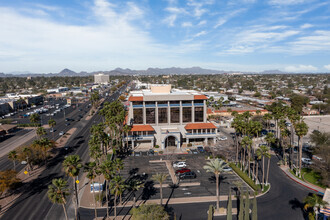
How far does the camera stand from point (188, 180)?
54312mm

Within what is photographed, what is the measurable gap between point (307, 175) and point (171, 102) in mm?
Answer: 48125

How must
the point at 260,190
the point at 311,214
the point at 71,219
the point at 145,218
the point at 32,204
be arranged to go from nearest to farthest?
the point at 145,218
the point at 311,214
the point at 71,219
the point at 32,204
the point at 260,190

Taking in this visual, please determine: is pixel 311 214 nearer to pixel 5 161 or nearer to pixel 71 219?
pixel 71 219

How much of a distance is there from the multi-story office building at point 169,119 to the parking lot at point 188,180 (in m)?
9.72

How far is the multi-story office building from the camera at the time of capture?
258ft

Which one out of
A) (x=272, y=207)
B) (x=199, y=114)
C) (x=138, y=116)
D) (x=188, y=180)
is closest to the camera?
(x=272, y=207)

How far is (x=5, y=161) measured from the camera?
6594cm

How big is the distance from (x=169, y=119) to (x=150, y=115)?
7.47 m

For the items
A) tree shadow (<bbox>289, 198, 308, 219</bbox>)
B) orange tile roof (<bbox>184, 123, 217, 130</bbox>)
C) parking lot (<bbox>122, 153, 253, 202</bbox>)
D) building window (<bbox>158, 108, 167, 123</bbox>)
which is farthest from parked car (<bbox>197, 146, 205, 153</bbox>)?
tree shadow (<bbox>289, 198, 308, 219</bbox>)

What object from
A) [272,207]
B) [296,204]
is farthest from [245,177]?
[296,204]

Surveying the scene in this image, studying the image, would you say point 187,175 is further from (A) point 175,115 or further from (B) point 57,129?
(B) point 57,129

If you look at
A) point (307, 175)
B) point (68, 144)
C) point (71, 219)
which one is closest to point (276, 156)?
point (307, 175)

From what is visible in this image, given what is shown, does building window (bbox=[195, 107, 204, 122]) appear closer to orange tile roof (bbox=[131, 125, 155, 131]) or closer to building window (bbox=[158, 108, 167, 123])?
building window (bbox=[158, 108, 167, 123])

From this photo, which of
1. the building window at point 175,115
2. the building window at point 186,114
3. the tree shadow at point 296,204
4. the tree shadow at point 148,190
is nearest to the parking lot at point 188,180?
the tree shadow at point 148,190
